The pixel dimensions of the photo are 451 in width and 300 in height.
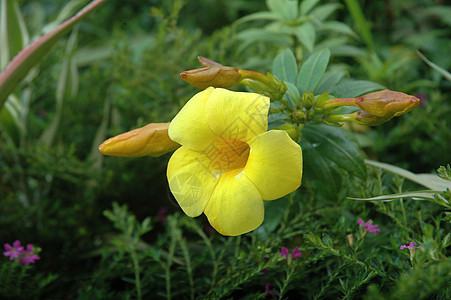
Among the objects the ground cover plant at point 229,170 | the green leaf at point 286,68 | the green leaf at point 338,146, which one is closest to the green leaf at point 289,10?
the ground cover plant at point 229,170

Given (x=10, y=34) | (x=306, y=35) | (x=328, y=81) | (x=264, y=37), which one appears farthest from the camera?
(x=10, y=34)

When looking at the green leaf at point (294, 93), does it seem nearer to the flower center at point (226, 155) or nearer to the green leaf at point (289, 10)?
the flower center at point (226, 155)

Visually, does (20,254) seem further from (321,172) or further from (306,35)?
(306,35)

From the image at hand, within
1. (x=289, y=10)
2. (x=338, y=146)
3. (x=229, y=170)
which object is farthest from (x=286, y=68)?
(x=289, y=10)

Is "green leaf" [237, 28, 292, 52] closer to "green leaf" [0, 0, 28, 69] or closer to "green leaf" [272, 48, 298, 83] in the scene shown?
"green leaf" [272, 48, 298, 83]

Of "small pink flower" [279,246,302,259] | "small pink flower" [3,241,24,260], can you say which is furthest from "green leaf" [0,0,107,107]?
"small pink flower" [279,246,302,259]

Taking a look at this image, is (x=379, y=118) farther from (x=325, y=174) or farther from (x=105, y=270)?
(x=105, y=270)

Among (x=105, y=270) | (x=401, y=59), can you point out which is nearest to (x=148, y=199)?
(x=105, y=270)
